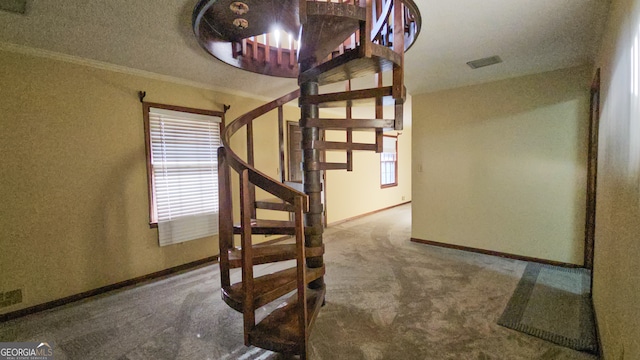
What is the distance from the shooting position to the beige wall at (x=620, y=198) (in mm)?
1084

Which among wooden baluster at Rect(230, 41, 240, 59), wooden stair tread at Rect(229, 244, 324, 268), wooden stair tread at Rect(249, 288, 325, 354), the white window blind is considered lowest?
wooden stair tread at Rect(249, 288, 325, 354)

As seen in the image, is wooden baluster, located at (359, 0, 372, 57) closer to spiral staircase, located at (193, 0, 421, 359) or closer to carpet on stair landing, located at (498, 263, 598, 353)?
spiral staircase, located at (193, 0, 421, 359)

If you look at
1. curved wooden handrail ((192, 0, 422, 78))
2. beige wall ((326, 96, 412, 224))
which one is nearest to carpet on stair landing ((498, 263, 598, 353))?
curved wooden handrail ((192, 0, 422, 78))

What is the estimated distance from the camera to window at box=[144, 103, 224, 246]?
9.55ft

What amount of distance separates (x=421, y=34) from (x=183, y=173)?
113 inches

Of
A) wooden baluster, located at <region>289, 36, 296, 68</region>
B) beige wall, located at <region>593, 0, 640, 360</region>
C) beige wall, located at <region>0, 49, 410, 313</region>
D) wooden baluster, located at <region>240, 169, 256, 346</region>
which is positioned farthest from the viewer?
wooden baluster, located at <region>289, 36, 296, 68</region>

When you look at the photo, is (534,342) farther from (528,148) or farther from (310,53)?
(310,53)

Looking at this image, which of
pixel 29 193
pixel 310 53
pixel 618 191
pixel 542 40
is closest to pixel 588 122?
pixel 542 40

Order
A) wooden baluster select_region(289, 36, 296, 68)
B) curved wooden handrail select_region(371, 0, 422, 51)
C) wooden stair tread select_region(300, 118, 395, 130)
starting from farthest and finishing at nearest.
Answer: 1. wooden baluster select_region(289, 36, 296, 68)
2. wooden stair tread select_region(300, 118, 395, 130)
3. curved wooden handrail select_region(371, 0, 422, 51)

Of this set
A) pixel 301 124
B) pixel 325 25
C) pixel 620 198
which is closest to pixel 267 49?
pixel 301 124

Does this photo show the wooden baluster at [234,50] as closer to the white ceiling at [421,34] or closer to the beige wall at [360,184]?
the white ceiling at [421,34]

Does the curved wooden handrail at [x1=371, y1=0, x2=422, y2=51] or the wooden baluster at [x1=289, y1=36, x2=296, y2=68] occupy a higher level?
the wooden baluster at [x1=289, y1=36, x2=296, y2=68]

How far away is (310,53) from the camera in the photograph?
191 cm

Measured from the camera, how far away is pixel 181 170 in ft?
10.2
